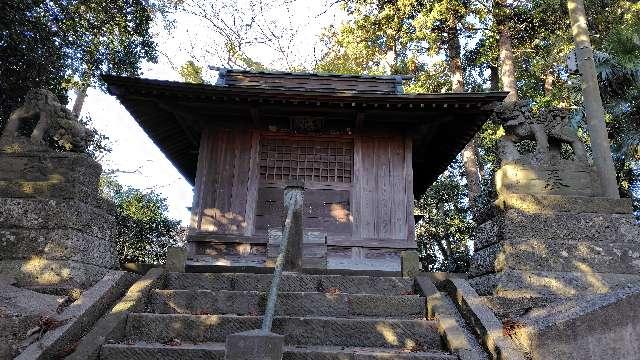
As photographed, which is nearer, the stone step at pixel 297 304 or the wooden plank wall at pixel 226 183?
the stone step at pixel 297 304

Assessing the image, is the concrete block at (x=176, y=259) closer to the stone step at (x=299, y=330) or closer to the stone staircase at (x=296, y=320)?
the stone staircase at (x=296, y=320)

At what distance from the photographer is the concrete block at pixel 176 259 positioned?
5.56 metres

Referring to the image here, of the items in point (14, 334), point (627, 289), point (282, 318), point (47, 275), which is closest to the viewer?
point (627, 289)

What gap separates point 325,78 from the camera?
12336 mm

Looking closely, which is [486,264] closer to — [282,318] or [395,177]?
[282,318]

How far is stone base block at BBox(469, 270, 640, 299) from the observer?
5000 millimetres

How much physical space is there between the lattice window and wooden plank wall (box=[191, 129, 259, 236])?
30cm


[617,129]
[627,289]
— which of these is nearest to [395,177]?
[627,289]

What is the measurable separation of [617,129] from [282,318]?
14.7m

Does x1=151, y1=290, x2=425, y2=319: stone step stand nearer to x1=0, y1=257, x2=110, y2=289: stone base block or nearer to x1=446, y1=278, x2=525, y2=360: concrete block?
x1=446, y1=278, x2=525, y2=360: concrete block

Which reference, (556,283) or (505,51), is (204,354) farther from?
(505,51)

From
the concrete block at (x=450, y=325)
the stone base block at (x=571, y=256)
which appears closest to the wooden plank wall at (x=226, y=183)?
the concrete block at (x=450, y=325)

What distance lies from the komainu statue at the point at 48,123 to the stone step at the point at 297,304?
98.3 inches

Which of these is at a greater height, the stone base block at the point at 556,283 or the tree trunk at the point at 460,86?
the tree trunk at the point at 460,86
